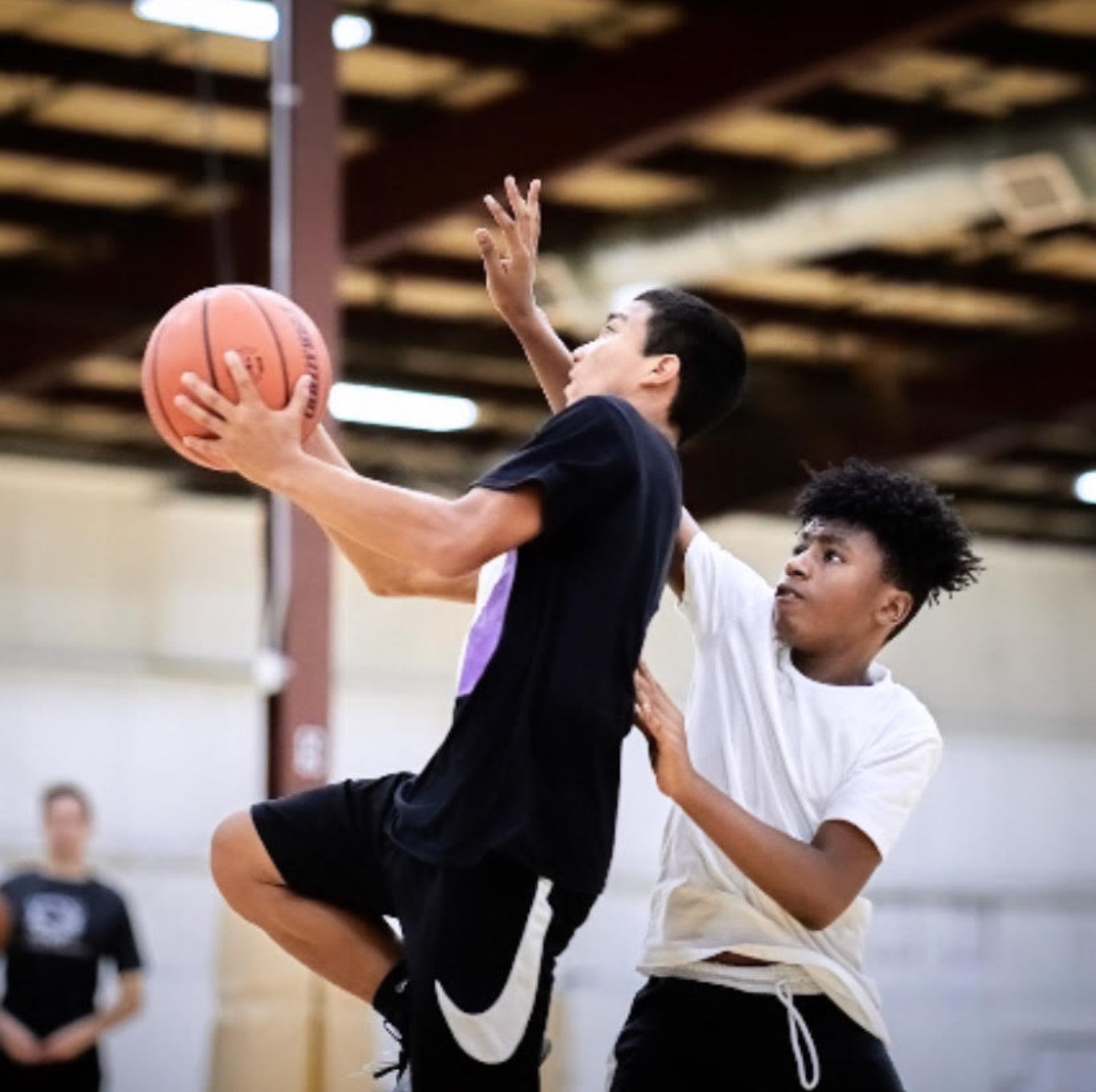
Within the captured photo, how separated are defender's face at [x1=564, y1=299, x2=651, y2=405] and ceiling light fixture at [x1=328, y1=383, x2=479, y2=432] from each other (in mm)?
14030

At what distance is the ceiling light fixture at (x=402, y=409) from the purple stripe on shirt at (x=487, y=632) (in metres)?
14.3

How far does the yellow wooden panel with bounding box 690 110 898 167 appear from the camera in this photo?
14.3 m

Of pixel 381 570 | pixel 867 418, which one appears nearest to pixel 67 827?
pixel 381 570

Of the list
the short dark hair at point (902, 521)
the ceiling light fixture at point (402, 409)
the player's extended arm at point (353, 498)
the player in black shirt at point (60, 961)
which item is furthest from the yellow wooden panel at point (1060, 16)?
the player's extended arm at point (353, 498)

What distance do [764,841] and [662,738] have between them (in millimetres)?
259

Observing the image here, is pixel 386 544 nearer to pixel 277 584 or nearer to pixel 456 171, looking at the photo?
pixel 277 584

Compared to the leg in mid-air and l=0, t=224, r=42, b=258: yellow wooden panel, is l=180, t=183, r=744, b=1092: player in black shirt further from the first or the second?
l=0, t=224, r=42, b=258: yellow wooden panel

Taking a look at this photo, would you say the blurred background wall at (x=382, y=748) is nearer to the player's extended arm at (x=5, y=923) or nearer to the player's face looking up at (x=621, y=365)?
the player's extended arm at (x=5, y=923)

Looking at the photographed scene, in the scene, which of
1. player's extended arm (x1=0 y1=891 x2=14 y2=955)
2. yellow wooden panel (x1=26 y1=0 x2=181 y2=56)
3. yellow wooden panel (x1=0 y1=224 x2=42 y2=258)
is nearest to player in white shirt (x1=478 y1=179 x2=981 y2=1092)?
player's extended arm (x1=0 y1=891 x2=14 y2=955)

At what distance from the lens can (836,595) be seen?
170 inches

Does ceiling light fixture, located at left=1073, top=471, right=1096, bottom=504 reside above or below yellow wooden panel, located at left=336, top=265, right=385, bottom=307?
below

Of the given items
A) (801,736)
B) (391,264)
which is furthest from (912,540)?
(391,264)

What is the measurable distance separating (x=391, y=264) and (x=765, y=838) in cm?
1347

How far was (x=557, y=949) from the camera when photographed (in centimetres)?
380
